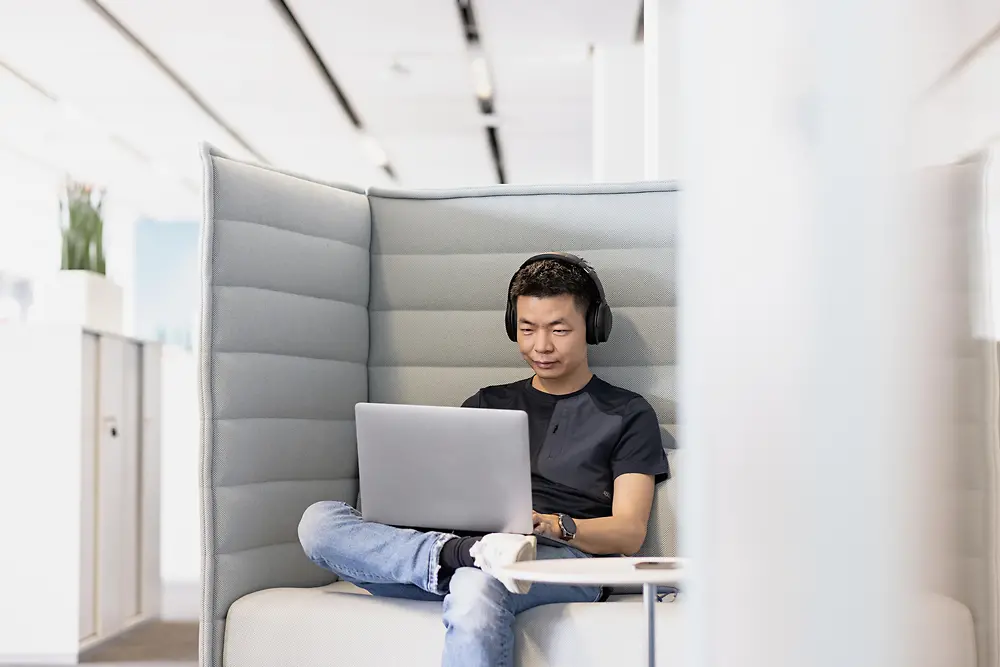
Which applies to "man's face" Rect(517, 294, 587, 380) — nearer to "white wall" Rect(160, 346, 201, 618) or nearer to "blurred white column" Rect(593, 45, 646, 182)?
"blurred white column" Rect(593, 45, 646, 182)

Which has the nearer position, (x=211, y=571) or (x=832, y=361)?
(x=832, y=361)

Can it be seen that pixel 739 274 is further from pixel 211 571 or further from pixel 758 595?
pixel 211 571

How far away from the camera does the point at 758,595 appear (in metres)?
0.35

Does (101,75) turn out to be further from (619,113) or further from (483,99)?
(619,113)

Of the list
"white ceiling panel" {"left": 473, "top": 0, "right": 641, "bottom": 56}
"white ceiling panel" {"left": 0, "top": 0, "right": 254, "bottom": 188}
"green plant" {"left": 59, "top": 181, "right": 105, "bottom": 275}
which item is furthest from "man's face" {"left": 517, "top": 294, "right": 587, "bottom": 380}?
"white ceiling panel" {"left": 0, "top": 0, "right": 254, "bottom": 188}

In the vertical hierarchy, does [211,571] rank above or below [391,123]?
below

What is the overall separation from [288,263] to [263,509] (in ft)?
1.51

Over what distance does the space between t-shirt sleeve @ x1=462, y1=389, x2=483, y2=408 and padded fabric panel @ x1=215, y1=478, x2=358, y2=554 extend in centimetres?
31

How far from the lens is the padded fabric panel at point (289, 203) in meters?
1.86

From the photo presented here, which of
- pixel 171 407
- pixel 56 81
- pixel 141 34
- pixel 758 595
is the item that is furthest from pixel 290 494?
pixel 56 81

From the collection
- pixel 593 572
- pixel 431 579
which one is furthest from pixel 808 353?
pixel 431 579

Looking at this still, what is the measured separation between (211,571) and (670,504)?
84 centimetres

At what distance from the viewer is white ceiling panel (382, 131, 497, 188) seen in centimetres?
628


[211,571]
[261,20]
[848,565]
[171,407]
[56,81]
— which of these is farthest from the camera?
[56,81]
